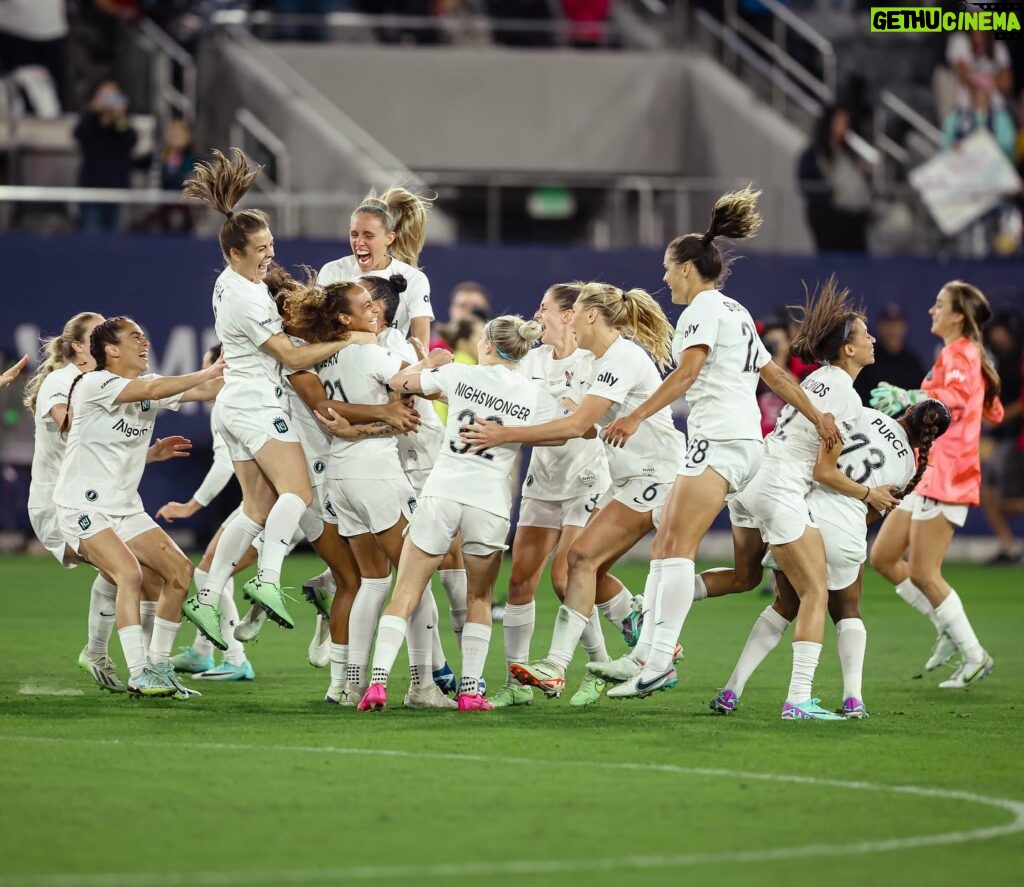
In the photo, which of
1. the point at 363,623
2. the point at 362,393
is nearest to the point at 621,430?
the point at 362,393

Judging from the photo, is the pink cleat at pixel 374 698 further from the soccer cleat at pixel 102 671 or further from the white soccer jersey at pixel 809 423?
the white soccer jersey at pixel 809 423

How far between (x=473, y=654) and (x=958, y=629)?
334 cm

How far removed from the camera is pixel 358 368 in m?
9.68

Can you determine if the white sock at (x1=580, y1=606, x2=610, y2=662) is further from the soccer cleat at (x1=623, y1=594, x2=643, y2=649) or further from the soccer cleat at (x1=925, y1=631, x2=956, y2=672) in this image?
the soccer cleat at (x1=925, y1=631, x2=956, y2=672)

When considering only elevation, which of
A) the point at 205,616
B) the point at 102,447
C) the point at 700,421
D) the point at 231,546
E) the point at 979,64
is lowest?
the point at 205,616

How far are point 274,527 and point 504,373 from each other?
1.49 m

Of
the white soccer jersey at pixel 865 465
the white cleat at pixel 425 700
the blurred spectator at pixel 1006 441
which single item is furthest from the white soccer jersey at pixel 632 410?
the blurred spectator at pixel 1006 441

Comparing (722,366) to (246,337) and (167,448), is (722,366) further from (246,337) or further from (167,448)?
(167,448)

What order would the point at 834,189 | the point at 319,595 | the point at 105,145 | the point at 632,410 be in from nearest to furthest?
the point at 632,410, the point at 319,595, the point at 105,145, the point at 834,189

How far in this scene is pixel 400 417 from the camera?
9.60m

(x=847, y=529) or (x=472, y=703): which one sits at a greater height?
(x=847, y=529)

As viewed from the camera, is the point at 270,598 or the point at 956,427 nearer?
the point at 270,598

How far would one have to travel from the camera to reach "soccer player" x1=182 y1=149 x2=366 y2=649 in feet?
31.7

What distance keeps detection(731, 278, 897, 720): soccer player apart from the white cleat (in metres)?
1.80
